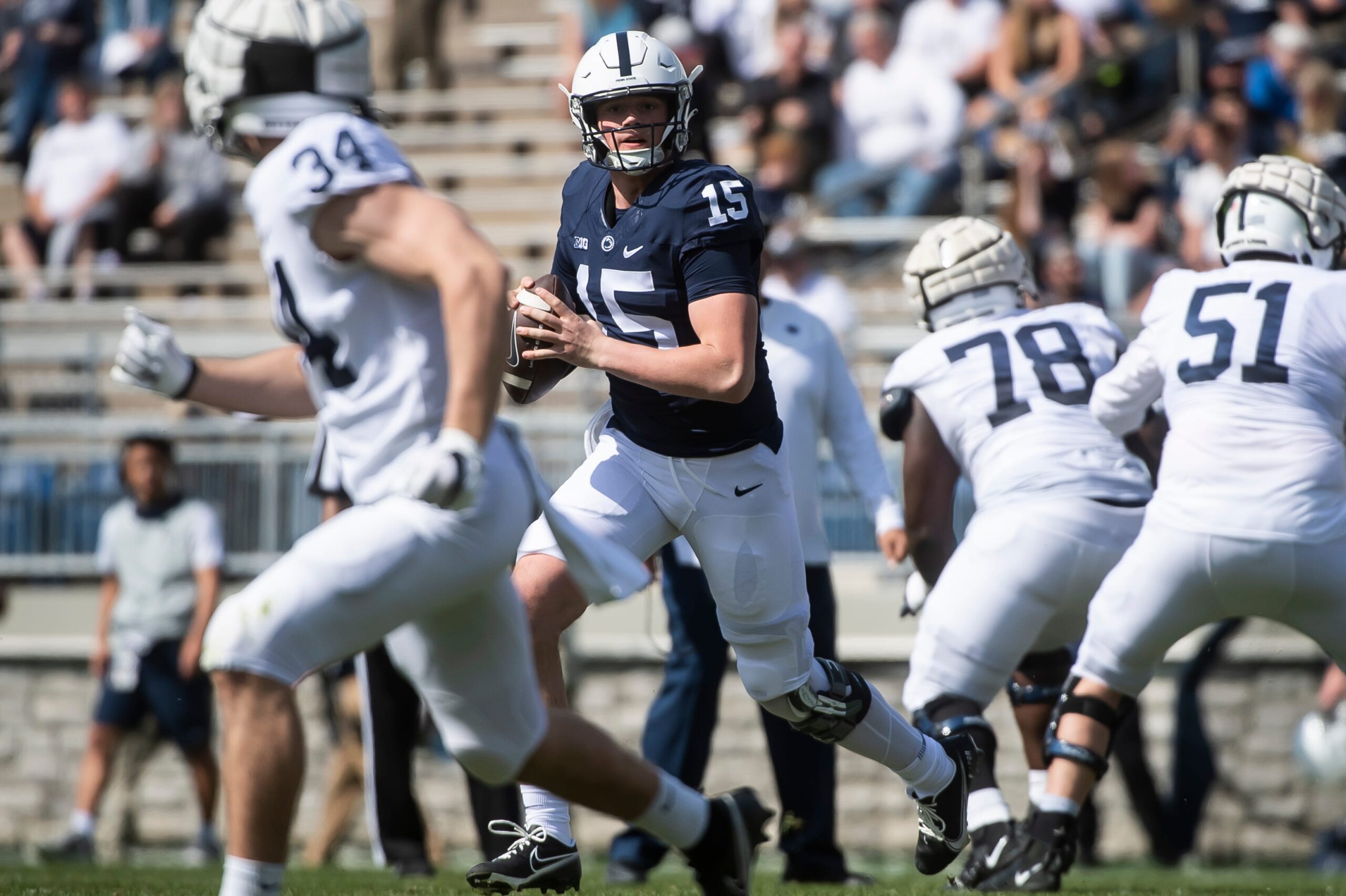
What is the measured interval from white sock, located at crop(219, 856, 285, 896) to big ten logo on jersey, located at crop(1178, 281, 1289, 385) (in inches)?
126

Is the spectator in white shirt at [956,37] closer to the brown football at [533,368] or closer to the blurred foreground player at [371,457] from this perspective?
the brown football at [533,368]

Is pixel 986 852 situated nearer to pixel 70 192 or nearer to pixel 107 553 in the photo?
pixel 107 553

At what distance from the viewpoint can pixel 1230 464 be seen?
524cm

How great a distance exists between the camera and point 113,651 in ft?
32.3

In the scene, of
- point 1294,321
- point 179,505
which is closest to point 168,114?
point 179,505

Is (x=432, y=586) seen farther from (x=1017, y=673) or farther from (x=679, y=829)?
(x=1017, y=673)

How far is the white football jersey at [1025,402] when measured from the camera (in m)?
5.92

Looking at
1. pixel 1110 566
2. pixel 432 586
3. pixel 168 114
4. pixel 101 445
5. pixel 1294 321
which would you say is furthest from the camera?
pixel 168 114

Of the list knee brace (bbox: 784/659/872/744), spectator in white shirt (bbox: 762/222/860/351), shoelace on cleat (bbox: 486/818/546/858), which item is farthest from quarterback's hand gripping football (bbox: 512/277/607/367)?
spectator in white shirt (bbox: 762/222/860/351)

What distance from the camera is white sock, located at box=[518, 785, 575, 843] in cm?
501

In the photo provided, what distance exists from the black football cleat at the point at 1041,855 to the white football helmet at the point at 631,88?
2413mm

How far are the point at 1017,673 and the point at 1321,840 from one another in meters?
3.63

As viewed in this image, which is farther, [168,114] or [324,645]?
[168,114]

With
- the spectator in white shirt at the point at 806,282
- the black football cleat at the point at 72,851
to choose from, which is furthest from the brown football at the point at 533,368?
the black football cleat at the point at 72,851
